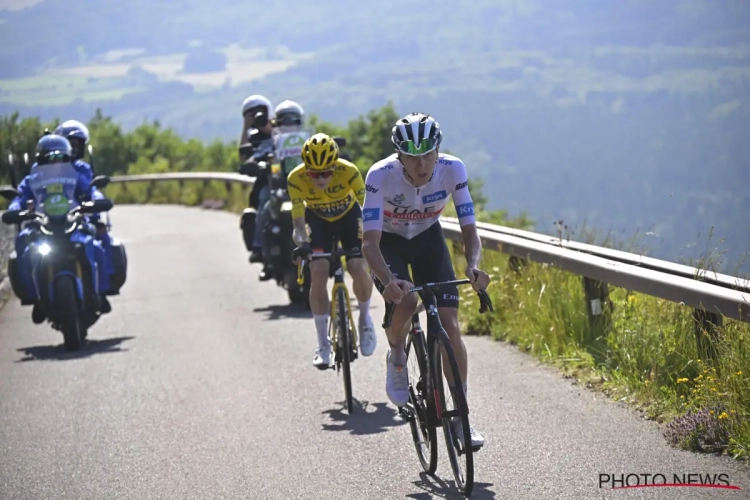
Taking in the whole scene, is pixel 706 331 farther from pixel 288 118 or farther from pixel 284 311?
pixel 288 118

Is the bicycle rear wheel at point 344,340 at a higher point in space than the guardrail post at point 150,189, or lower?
higher

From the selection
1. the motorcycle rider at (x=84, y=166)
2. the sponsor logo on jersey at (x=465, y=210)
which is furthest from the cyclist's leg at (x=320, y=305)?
the motorcycle rider at (x=84, y=166)

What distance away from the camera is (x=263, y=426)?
855 centimetres

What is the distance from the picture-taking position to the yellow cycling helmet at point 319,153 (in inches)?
365

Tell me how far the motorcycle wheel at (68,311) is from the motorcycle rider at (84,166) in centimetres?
134

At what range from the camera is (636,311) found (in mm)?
9547

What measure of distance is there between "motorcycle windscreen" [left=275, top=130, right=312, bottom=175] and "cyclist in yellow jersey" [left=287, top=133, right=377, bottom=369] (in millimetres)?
4305

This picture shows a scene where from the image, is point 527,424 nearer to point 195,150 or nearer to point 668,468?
point 668,468

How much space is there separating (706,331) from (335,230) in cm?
358

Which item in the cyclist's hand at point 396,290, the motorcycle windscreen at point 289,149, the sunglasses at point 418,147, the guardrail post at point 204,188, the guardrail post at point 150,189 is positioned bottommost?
the guardrail post at point 150,189

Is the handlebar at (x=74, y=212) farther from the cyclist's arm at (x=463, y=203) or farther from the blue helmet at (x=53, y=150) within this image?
the cyclist's arm at (x=463, y=203)

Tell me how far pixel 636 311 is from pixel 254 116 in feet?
26.9

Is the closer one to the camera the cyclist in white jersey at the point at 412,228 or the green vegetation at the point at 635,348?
the cyclist in white jersey at the point at 412,228

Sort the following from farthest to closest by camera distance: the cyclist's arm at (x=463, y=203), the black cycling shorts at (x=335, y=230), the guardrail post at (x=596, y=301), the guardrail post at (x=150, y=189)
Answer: the guardrail post at (x=150, y=189) < the black cycling shorts at (x=335, y=230) < the guardrail post at (x=596, y=301) < the cyclist's arm at (x=463, y=203)
